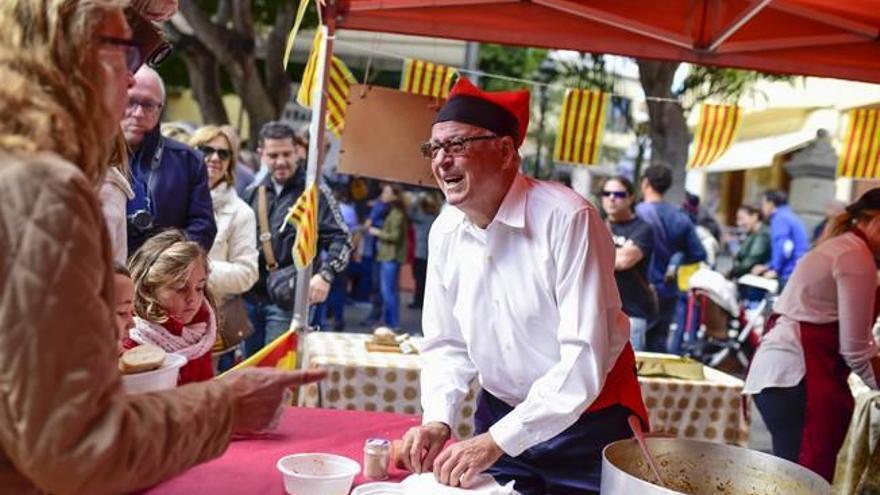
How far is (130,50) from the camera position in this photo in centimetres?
149

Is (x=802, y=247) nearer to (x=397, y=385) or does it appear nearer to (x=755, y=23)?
(x=755, y=23)

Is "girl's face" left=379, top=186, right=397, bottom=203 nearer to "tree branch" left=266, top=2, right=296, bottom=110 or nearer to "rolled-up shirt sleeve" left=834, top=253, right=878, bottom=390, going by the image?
"tree branch" left=266, top=2, right=296, bottom=110

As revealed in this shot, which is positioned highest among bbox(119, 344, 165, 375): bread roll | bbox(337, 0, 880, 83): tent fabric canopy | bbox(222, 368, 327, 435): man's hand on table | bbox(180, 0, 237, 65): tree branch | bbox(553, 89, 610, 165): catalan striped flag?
bbox(180, 0, 237, 65): tree branch

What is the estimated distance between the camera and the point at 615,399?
273 centimetres

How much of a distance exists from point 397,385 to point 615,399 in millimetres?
2160

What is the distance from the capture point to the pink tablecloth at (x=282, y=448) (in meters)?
2.23

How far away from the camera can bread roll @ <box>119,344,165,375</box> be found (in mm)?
1984

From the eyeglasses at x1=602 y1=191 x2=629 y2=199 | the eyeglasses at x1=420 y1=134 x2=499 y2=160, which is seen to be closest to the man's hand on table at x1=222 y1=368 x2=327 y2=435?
the eyeglasses at x1=420 y1=134 x2=499 y2=160

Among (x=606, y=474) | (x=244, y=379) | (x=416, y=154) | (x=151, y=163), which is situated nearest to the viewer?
(x=244, y=379)

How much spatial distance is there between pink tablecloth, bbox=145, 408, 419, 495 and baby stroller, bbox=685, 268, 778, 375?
7.53 m

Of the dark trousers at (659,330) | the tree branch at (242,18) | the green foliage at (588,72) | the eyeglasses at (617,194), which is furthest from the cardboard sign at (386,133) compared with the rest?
the green foliage at (588,72)

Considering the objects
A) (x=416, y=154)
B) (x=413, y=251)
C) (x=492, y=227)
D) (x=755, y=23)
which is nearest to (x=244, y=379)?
(x=492, y=227)

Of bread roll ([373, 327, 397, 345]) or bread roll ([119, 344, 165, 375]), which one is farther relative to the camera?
bread roll ([373, 327, 397, 345])

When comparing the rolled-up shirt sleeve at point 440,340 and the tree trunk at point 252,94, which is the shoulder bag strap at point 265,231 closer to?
the rolled-up shirt sleeve at point 440,340
